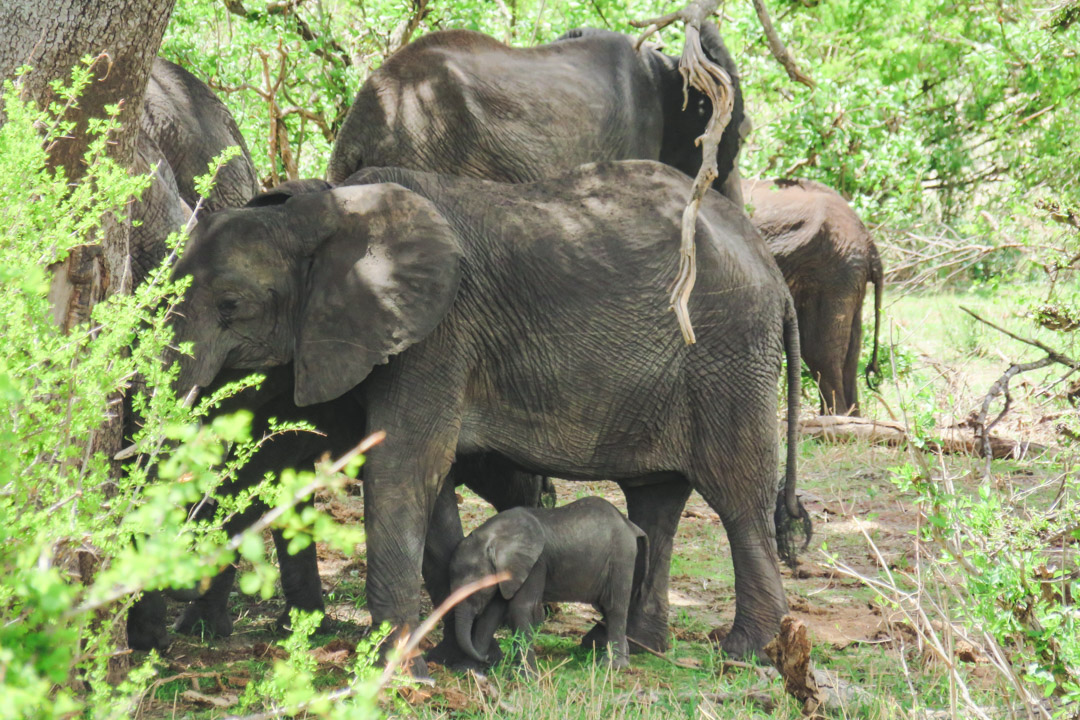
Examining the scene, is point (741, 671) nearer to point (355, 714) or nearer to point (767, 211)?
point (355, 714)

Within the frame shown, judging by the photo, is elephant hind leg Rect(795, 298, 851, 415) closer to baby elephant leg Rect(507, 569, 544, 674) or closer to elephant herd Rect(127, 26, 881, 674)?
elephant herd Rect(127, 26, 881, 674)

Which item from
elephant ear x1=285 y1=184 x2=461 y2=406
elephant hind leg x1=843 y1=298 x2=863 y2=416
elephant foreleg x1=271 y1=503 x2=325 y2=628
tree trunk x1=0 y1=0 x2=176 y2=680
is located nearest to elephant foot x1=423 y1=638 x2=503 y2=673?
elephant foreleg x1=271 y1=503 x2=325 y2=628

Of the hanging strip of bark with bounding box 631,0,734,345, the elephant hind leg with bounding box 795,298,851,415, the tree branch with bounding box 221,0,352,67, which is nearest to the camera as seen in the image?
the hanging strip of bark with bounding box 631,0,734,345

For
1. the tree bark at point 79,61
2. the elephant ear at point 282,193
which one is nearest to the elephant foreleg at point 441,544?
the elephant ear at point 282,193

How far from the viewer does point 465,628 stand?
5.16m

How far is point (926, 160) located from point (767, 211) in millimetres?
4899

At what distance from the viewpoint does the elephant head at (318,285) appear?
506cm

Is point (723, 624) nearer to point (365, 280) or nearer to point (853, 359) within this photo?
point (365, 280)

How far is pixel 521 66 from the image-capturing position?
6.59m

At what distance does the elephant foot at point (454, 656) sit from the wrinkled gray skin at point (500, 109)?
7.46 ft

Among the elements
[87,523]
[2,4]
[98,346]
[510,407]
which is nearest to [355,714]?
[87,523]

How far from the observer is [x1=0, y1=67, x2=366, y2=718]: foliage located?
70.9 inches

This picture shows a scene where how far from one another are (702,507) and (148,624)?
13.7ft

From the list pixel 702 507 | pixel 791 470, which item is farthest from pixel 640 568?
pixel 702 507
